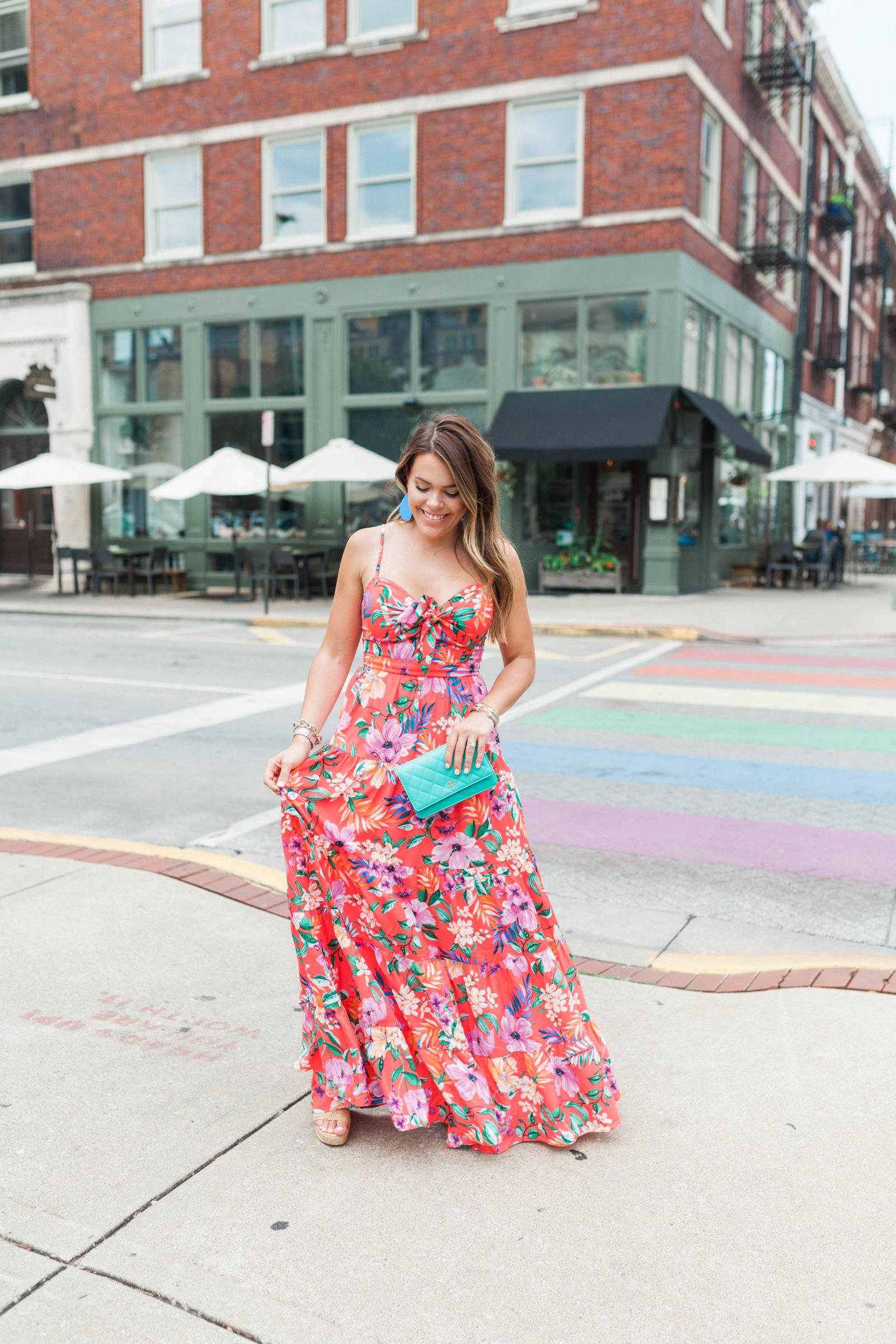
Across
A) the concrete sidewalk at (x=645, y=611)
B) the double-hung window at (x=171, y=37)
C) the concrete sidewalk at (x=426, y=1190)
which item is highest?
the double-hung window at (x=171, y=37)

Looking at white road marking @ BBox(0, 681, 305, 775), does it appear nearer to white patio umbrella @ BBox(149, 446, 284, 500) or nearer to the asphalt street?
the asphalt street

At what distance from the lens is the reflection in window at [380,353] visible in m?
20.8

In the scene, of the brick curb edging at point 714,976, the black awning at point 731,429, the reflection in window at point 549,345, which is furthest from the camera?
the reflection in window at point 549,345

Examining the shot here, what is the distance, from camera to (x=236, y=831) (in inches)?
230

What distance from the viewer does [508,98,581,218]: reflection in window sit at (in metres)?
19.3

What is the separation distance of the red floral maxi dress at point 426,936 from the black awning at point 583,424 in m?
15.8

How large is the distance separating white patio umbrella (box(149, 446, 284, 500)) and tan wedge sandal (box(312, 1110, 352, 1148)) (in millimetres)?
16325

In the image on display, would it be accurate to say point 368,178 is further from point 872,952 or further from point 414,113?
point 872,952

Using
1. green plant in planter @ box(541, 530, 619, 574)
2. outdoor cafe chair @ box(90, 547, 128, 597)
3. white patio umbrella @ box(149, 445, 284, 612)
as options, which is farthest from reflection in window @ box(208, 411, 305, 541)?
green plant in planter @ box(541, 530, 619, 574)

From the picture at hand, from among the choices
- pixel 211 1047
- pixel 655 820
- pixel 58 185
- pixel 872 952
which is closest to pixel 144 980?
pixel 211 1047

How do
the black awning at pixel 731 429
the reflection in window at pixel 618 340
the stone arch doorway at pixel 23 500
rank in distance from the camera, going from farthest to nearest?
the stone arch doorway at pixel 23 500, the black awning at pixel 731 429, the reflection in window at pixel 618 340

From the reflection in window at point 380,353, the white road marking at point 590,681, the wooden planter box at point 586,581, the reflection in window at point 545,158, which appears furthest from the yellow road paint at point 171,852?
the reflection in window at point 545,158

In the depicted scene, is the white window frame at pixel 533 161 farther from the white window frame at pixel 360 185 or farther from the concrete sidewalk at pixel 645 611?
the concrete sidewalk at pixel 645 611

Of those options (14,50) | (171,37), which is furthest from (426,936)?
(14,50)
